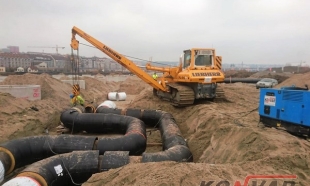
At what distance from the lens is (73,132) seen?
9672mm

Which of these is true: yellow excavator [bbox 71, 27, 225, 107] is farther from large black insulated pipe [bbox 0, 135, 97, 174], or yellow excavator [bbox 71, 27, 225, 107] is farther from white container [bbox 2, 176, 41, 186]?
white container [bbox 2, 176, 41, 186]

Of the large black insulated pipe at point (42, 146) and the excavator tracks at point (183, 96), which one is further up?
the excavator tracks at point (183, 96)

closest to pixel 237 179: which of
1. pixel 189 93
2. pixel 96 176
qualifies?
pixel 96 176

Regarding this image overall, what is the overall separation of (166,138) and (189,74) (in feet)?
11.7

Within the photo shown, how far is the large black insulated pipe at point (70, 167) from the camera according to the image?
4875 mm

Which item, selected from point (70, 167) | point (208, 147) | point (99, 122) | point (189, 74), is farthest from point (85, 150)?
point (189, 74)

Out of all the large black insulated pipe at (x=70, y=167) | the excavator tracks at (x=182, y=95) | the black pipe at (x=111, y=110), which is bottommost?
the large black insulated pipe at (x=70, y=167)

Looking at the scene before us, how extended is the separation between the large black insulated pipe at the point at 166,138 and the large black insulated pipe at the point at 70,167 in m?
1.14

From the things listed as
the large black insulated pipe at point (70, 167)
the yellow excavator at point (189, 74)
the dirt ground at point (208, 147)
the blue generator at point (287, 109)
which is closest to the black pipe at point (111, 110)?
the dirt ground at point (208, 147)

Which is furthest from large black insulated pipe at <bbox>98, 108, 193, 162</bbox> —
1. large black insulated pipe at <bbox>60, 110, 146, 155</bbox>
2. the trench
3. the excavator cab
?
the excavator cab

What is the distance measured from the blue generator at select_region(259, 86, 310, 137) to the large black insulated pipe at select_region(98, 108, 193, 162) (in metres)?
2.24

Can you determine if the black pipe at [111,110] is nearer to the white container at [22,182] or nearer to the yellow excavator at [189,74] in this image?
the yellow excavator at [189,74]

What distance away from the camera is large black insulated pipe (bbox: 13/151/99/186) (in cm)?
488

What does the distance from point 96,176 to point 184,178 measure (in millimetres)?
1554
